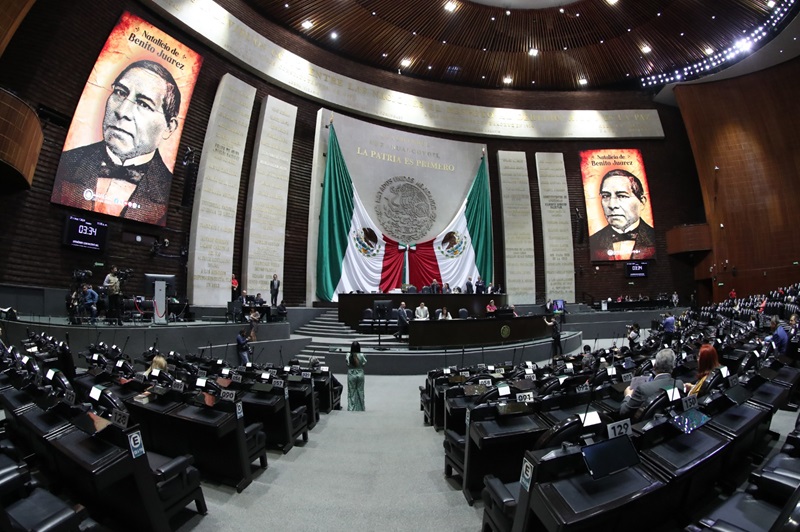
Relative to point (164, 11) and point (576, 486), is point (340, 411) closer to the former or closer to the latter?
point (576, 486)

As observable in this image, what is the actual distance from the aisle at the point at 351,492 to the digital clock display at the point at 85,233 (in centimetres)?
876

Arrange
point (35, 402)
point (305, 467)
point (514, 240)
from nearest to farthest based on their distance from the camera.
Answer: point (35, 402) → point (305, 467) → point (514, 240)

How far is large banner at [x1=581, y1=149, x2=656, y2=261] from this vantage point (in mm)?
17969

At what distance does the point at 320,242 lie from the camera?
1407cm

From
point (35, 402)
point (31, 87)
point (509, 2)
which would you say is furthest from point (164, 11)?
point (35, 402)

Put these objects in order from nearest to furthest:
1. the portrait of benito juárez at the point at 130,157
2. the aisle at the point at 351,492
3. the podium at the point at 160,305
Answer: the aisle at the point at 351,492 < the podium at the point at 160,305 < the portrait of benito juárez at the point at 130,157

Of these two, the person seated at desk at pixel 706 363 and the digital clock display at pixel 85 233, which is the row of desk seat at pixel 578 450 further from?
the digital clock display at pixel 85 233

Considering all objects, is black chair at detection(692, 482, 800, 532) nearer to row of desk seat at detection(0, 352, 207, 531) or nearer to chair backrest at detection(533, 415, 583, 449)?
chair backrest at detection(533, 415, 583, 449)

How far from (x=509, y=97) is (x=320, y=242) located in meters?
11.7

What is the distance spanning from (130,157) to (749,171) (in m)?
22.3

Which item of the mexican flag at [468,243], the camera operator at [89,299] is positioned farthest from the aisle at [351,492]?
the mexican flag at [468,243]

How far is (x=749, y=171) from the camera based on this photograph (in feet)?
53.0

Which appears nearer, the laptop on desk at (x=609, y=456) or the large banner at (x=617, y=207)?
the laptop on desk at (x=609, y=456)

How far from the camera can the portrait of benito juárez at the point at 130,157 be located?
939cm
